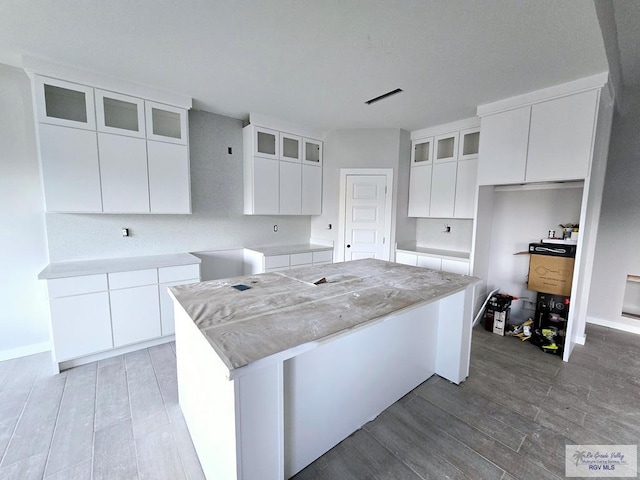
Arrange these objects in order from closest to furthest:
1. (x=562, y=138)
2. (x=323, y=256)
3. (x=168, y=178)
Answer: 1. (x=562, y=138)
2. (x=168, y=178)
3. (x=323, y=256)

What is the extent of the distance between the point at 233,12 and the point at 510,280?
415 centimetres

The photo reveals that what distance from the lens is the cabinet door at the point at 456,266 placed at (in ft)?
11.0

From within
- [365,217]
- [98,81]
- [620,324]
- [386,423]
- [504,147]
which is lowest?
[386,423]

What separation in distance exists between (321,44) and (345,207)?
2341 mm

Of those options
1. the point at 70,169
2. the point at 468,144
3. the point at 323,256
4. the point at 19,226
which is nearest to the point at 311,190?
the point at 323,256

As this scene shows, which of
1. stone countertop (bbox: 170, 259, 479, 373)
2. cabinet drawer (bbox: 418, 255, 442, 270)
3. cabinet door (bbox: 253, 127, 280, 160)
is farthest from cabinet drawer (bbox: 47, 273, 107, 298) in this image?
cabinet drawer (bbox: 418, 255, 442, 270)

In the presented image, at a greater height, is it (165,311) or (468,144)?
(468,144)

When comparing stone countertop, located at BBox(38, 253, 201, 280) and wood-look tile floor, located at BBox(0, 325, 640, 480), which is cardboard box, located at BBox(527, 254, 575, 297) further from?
stone countertop, located at BBox(38, 253, 201, 280)

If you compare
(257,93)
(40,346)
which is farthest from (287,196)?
(40,346)

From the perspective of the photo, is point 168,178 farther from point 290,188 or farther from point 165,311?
point 290,188

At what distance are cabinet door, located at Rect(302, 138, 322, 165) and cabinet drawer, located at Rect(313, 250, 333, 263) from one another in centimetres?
141

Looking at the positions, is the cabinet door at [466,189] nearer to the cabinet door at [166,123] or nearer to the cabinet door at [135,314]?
the cabinet door at [166,123]

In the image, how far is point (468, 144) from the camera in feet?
11.7

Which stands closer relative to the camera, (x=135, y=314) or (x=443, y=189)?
(x=135, y=314)
